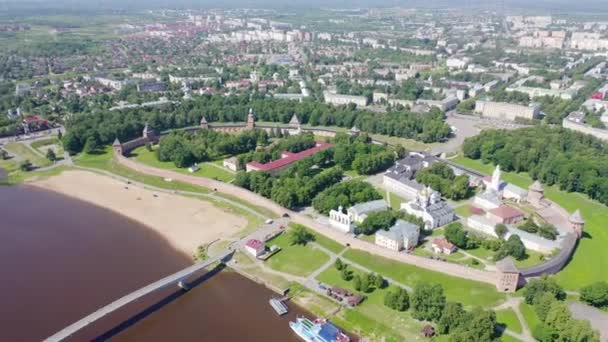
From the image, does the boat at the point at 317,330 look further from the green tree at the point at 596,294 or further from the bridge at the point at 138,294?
the green tree at the point at 596,294

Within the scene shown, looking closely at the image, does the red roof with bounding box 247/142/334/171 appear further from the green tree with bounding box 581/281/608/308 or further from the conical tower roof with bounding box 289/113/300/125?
the green tree with bounding box 581/281/608/308

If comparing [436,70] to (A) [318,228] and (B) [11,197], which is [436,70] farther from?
(B) [11,197]

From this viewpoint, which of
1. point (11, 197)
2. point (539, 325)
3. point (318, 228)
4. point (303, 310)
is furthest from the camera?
point (11, 197)

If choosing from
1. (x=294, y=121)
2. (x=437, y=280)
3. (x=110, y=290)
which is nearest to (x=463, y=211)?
(x=437, y=280)

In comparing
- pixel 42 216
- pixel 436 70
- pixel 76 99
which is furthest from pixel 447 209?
pixel 436 70

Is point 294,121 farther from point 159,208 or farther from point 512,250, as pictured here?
point 512,250

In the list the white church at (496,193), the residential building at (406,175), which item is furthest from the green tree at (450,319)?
the residential building at (406,175)
